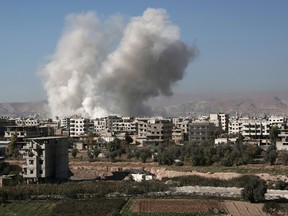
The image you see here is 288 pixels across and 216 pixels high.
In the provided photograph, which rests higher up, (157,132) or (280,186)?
(157,132)

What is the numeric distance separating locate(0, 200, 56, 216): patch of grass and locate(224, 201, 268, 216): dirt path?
268 inches

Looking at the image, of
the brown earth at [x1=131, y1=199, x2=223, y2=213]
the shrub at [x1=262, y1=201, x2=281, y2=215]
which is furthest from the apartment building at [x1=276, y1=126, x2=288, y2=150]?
the shrub at [x1=262, y1=201, x2=281, y2=215]

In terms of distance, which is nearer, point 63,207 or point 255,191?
point 63,207

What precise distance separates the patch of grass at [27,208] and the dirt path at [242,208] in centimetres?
680

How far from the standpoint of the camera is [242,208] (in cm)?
2352

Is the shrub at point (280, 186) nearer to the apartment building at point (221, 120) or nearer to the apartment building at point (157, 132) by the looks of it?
→ the apartment building at point (157, 132)

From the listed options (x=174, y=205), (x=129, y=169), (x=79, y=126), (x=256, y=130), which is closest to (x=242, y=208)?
(x=174, y=205)

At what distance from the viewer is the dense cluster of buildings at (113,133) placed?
98.5 ft

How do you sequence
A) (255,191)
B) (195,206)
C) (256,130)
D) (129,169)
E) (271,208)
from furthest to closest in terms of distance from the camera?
(256,130) → (129,169) → (255,191) → (195,206) → (271,208)

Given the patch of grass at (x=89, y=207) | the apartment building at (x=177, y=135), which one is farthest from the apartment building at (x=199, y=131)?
the patch of grass at (x=89, y=207)

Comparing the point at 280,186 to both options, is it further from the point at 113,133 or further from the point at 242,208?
the point at 113,133

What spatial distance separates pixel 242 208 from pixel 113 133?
113ft

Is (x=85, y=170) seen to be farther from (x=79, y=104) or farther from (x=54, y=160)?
(x=79, y=104)

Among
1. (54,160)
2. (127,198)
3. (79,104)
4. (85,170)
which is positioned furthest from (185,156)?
(79,104)
